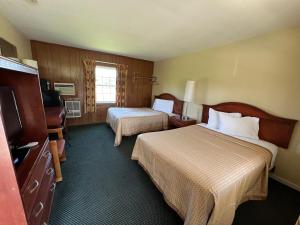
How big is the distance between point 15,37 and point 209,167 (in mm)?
3859

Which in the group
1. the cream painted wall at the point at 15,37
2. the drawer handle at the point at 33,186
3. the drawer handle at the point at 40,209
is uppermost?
the cream painted wall at the point at 15,37

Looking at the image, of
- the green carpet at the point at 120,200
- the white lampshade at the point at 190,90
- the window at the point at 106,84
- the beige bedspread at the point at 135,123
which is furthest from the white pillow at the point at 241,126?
the window at the point at 106,84

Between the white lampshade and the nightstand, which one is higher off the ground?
the white lampshade

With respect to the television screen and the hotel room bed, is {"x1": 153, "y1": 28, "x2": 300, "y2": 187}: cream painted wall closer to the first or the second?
the hotel room bed

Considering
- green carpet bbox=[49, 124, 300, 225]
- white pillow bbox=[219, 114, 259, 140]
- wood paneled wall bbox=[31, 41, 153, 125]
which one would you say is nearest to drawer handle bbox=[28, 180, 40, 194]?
green carpet bbox=[49, 124, 300, 225]

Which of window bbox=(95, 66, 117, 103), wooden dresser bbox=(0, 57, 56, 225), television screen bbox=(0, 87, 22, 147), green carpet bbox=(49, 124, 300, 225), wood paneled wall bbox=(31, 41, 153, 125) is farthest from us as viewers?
window bbox=(95, 66, 117, 103)

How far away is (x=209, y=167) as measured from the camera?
1.36m

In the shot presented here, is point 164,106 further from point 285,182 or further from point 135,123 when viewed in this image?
point 285,182

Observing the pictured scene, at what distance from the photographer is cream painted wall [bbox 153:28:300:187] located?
1.98m

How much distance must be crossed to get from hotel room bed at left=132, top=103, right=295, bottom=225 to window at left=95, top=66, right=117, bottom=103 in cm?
301

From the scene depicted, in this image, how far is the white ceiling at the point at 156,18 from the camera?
5.16 ft

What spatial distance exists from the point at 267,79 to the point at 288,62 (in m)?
0.32

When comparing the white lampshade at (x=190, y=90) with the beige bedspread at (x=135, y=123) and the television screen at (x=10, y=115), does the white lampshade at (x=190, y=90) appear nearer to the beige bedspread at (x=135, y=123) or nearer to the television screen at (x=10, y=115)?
the beige bedspread at (x=135, y=123)

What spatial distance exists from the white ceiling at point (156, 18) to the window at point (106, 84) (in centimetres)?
164
